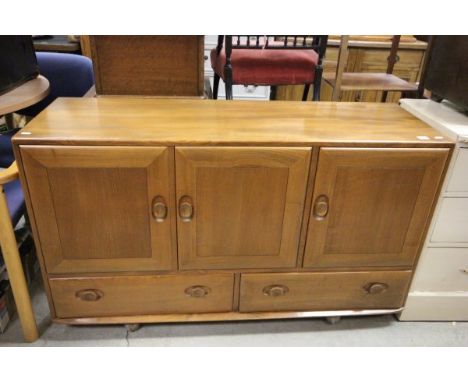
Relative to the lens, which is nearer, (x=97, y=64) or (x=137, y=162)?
(x=137, y=162)

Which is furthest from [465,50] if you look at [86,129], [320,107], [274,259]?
[86,129]

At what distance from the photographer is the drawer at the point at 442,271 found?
1.19 m

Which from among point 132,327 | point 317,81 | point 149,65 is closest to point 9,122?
point 149,65

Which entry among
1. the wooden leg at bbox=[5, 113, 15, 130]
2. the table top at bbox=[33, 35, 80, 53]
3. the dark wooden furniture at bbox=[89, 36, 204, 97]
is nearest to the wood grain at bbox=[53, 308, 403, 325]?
the dark wooden furniture at bbox=[89, 36, 204, 97]

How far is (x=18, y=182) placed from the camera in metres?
1.23

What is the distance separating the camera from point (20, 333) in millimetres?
1203

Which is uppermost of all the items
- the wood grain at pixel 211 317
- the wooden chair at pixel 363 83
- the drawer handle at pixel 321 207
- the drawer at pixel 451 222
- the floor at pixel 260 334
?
the wooden chair at pixel 363 83

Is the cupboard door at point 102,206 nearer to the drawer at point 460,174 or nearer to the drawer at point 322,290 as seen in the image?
the drawer at point 322,290

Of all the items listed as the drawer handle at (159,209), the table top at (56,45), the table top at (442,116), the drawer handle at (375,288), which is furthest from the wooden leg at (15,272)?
the table top at (56,45)

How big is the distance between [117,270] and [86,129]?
0.42 m

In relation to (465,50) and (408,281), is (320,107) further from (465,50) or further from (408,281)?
(408,281)

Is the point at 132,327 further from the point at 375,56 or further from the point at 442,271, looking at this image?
the point at 375,56

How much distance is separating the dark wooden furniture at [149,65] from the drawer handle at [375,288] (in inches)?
34.4

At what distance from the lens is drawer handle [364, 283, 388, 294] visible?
1207mm
